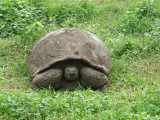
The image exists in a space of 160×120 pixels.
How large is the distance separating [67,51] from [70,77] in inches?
15.9

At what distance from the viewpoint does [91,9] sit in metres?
8.35

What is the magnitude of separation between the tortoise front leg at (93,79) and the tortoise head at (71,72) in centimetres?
12

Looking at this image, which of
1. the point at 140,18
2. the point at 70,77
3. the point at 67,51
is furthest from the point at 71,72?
the point at 140,18

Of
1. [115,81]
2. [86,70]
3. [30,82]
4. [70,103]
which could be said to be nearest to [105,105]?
[70,103]

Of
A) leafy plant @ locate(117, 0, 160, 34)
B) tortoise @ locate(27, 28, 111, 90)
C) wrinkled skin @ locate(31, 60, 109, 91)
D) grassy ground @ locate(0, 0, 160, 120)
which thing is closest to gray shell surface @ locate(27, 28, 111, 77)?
tortoise @ locate(27, 28, 111, 90)

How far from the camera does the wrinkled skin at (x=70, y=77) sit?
5070 mm

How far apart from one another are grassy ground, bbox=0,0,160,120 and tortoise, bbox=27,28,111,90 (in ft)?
0.58

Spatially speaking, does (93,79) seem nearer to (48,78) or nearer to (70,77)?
(70,77)

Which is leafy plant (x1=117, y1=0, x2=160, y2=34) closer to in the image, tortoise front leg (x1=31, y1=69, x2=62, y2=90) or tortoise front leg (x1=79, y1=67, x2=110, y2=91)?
tortoise front leg (x1=79, y1=67, x2=110, y2=91)

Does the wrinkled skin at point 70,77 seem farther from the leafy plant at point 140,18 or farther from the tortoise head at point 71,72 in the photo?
the leafy plant at point 140,18

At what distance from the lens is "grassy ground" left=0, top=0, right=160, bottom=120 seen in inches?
161

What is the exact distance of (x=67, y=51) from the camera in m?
5.03

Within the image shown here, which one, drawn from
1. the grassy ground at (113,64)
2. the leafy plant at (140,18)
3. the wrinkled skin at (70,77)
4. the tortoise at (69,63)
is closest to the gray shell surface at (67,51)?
the tortoise at (69,63)

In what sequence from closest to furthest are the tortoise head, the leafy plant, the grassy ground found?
the grassy ground < the tortoise head < the leafy plant
